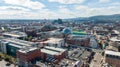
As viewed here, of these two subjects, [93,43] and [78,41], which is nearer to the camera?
[93,43]

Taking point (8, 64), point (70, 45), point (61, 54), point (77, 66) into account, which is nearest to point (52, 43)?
point (70, 45)

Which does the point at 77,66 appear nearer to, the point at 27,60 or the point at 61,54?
the point at 61,54

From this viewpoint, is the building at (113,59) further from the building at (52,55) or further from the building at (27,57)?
the building at (27,57)

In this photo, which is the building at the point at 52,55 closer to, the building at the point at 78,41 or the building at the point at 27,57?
the building at the point at 27,57

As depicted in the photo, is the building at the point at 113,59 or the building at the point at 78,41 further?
the building at the point at 78,41

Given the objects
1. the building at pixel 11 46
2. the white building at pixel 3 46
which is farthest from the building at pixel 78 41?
the white building at pixel 3 46

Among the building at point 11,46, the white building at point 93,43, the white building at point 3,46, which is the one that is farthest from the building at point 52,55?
the white building at point 93,43

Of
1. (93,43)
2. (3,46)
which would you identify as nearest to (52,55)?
(3,46)

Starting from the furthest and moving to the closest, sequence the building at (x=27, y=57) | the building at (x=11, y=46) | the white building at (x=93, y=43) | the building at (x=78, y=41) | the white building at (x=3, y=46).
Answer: the building at (x=78, y=41)
the white building at (x=93, y=43)
the white building at (x=3, y=46)
the building at (x=11, y=46)
the building at (x=27, y=57)

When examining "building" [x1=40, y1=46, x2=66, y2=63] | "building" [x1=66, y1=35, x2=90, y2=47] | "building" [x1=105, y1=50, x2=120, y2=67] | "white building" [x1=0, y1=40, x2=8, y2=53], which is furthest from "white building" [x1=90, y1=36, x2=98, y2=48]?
"white building" [x1=0, y1=40, x2=8, y2=53]

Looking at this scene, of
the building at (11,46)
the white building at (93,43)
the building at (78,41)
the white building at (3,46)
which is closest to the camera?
the building at (11,46)

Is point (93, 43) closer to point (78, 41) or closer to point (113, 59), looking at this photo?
point (78, 41)

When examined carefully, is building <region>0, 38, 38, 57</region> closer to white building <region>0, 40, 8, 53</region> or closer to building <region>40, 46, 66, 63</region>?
white building <region>0, 40, 8, 53</region>
